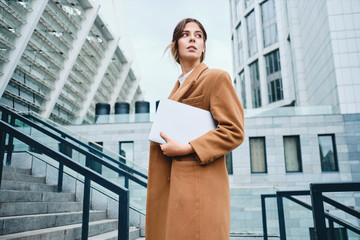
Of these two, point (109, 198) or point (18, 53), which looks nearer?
point (109, 198)

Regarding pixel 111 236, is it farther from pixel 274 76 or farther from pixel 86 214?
pixel 274 76

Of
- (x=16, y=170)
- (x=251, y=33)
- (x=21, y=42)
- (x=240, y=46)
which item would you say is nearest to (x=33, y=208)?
(x=16, y=170)

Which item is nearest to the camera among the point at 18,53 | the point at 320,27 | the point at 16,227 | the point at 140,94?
the point at 16,227

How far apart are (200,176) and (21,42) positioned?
62.7ft

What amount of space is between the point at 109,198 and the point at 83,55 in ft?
79.4

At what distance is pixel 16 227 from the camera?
3.63m

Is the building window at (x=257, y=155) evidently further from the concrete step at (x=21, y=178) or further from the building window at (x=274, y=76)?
the building window at (x=274, y=76)

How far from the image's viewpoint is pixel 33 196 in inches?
183

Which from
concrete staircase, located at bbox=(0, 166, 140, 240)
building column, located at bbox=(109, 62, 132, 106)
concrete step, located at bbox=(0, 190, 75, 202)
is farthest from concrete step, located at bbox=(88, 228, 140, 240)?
building column, located at bbox=(109, 62, 132, 106)

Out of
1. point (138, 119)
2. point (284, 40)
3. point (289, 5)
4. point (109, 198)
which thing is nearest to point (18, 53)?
point (138, 119)

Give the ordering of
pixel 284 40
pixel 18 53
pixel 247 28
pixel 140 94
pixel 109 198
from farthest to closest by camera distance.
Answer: pixel 140 94
pixel 247 28
pixel 284 40
pixel 18 53
pixel 109 198

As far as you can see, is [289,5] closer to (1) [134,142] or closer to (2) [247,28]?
(2) [247,28]

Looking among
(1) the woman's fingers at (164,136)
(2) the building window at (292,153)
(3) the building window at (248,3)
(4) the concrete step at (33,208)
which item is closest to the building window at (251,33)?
(3) the building window at (248,3)

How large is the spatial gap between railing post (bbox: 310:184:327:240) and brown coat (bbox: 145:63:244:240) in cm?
102
